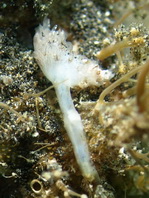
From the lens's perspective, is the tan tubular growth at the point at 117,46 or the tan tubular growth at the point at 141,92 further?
the tan tubular growth at the point at 117,46

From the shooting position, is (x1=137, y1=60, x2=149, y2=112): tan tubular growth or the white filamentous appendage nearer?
(x1=137, y1=60, x2=149, y2=112): tan tubular growth

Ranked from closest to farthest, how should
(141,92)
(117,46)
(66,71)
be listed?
(141,92) < (117,46) < (66,71)

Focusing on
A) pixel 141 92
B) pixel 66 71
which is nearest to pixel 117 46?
pixel 66 71

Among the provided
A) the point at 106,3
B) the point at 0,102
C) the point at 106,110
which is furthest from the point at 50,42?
the point at 106,3

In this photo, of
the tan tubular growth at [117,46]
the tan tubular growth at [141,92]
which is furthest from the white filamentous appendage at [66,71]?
the tan tubular growth at [141,92]

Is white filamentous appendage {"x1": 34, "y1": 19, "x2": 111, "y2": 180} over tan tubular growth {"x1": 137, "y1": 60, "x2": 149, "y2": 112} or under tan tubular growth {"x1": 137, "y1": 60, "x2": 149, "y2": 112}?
over

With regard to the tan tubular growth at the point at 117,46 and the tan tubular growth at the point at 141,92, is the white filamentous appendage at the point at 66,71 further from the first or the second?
the tan tubular growth at the point at 141,92

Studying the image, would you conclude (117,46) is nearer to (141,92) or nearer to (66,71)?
(66,71)

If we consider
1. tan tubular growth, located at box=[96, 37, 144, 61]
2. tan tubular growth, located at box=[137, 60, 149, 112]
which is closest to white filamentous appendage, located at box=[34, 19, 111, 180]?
tan tubular growth, located at box=[96, 37, 144, 61]

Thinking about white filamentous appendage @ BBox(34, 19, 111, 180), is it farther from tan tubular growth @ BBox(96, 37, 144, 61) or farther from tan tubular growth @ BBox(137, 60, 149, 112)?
tan tubular growth @ BBox(137, 60, 149, 112)
